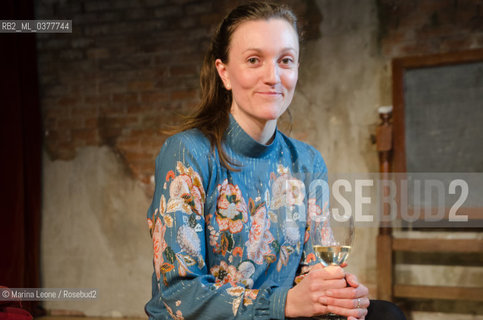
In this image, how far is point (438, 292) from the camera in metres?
3.06

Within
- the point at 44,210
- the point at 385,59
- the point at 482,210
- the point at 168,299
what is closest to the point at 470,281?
the point at 482,210

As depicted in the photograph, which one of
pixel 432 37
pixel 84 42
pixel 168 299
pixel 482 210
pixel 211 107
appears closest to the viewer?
pixel 168 299

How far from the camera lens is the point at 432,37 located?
3.22 m

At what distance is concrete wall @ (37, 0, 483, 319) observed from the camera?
3359 millimetres

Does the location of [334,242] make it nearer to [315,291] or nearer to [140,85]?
[315,291]

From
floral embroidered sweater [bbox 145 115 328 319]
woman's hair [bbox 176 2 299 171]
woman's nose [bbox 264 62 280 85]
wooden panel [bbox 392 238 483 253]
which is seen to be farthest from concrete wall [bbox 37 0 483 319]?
woman's nose [bbox 264 62 280 85]

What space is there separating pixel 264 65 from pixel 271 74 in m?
0.04

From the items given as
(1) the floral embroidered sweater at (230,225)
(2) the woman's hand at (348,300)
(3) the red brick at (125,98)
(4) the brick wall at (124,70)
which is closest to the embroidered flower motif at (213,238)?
(1) the floral embroidered sweater at (230,225)

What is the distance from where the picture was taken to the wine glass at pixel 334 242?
126 centimetres

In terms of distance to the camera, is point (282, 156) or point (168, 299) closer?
point (168, 299)

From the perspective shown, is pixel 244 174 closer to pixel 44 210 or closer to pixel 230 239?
pixel 230 239

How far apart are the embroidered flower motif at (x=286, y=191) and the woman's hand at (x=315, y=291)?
40 cm

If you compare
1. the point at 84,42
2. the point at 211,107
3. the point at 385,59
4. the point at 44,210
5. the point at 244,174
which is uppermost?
the point at 84,42

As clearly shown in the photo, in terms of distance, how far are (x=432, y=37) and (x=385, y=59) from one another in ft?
1.02
